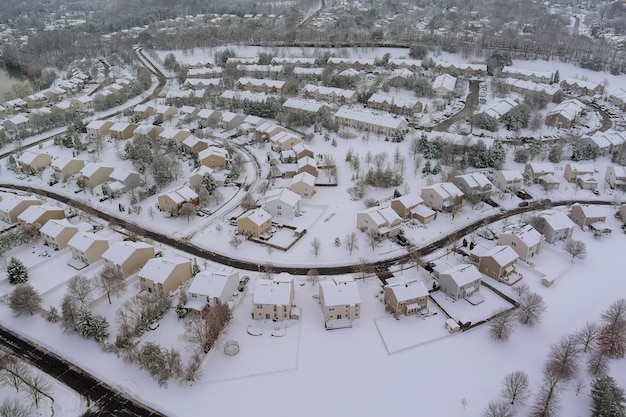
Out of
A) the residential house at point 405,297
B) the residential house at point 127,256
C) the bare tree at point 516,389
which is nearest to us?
the bare tree at point 516,389

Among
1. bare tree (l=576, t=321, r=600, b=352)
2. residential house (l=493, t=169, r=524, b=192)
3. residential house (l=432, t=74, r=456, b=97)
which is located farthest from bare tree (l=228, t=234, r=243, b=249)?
residential house (l=432, t=74, r=456, b=97)

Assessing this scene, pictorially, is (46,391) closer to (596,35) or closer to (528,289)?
(528,289)

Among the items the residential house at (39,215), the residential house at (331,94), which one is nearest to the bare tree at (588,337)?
the residential house at (39,215)

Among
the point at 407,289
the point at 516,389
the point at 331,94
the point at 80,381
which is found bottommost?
the point at 80,381

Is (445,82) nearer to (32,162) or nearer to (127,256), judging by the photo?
(127,256)

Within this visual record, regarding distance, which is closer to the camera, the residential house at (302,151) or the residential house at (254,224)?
the residential house at (254,224)

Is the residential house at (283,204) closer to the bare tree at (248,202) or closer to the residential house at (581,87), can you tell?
the bare tree at (248,202)

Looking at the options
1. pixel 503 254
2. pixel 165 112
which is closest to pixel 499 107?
pixel 503 254
